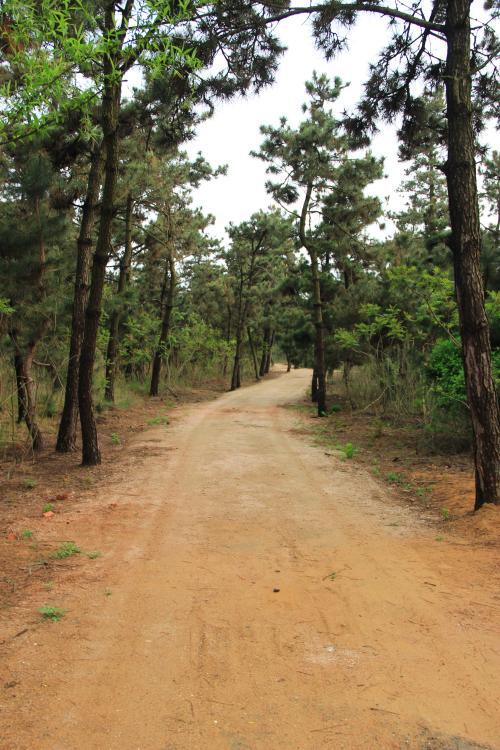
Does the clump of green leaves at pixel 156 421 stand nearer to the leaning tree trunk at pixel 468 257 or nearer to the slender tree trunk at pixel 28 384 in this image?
the slender tree trunk at pixel 28 384

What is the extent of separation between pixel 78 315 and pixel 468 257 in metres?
7.31

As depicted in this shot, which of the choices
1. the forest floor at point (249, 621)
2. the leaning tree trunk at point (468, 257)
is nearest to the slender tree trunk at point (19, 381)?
the forest floor at point (249, 621)

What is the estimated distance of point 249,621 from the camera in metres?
4.02

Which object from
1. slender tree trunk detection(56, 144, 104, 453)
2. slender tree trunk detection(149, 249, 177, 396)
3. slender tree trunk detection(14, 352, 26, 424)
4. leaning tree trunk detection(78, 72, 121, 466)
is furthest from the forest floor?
slender tree trunk detection(149, 249, 177, 396)

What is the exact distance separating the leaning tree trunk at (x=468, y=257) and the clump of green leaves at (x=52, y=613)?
4.97 m

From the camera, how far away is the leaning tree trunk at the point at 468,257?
667cm

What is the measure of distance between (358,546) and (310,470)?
3990 mm

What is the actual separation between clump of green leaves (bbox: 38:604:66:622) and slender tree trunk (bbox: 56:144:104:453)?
6960 mm

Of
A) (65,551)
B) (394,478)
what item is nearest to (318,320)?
(394,478)

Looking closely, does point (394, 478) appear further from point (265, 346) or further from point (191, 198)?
point (265, 346)

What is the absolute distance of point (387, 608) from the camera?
4234 mm

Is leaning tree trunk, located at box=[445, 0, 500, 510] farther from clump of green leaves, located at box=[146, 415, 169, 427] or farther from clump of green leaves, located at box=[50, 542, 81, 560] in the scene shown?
clump of green leaves, located at box=[146, 415, 169, 427]

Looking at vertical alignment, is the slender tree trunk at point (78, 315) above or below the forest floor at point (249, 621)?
above

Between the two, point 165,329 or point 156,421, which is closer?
point 156,421
